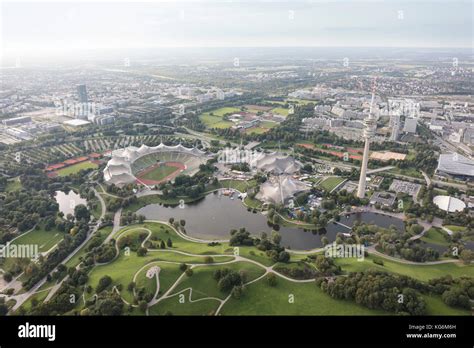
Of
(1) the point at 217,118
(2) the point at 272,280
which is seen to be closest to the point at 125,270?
(2) the point at 272,280

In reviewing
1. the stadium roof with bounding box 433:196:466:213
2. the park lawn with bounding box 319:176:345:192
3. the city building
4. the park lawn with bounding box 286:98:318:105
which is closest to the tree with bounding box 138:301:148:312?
the park lawn with bounding box 319:176:345:192

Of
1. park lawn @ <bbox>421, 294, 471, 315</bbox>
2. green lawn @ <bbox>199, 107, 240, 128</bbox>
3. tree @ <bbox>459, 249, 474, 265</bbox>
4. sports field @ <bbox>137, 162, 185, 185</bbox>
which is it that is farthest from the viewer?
green lawn @ <bbox>199, 107, 240, 128</bbox>

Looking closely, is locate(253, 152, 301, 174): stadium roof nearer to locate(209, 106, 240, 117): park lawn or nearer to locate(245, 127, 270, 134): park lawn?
locate(245, 127, 270, 134): park lawn

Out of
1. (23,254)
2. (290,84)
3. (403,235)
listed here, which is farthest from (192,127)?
(290,84)

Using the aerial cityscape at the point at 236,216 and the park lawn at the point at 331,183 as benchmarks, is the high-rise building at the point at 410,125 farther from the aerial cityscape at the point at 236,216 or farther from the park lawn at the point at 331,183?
the park lawn at the point at 331,183

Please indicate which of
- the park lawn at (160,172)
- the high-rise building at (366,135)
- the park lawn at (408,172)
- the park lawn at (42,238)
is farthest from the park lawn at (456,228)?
the park lawn at (42,238)

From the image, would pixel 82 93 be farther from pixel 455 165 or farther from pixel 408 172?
pixel 455 165
